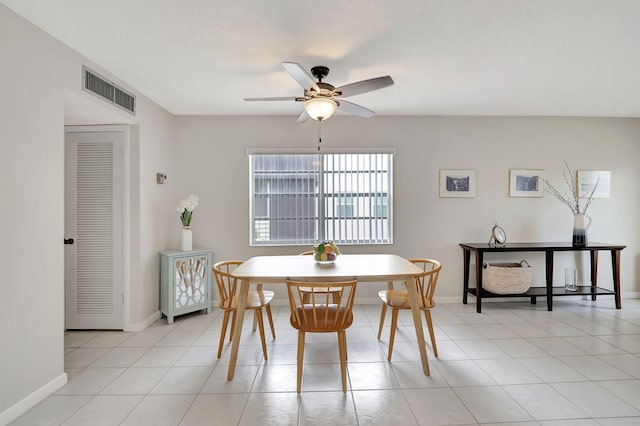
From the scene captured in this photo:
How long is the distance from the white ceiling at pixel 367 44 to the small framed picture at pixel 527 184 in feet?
3.38

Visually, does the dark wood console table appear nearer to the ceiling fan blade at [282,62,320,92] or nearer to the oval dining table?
the oval dining table

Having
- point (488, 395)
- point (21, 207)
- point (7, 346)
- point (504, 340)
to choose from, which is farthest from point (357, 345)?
point (21, 207)

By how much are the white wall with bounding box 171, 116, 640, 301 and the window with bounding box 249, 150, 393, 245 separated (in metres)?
0.14

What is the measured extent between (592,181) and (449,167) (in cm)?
190

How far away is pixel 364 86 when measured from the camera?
231cm

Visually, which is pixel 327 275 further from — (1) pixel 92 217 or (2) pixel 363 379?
(1) pixel 92 217

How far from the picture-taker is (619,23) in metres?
2.09

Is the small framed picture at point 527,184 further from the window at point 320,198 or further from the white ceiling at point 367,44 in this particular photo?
the window at point 320,198

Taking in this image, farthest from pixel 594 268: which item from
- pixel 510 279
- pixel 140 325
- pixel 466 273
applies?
pixel 140 325

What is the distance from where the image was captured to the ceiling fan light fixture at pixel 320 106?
2348 mm

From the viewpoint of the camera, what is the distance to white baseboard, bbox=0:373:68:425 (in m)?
1.88

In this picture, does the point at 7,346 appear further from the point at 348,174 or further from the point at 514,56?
the point at 514,56

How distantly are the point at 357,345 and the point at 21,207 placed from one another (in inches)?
104

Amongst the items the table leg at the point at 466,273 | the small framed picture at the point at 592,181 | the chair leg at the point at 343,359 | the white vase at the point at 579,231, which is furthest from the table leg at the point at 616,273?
the chair leg at the point at 343,359
